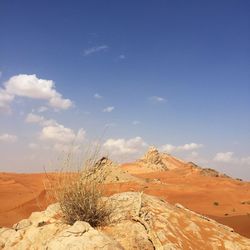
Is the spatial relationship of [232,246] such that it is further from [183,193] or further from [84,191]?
[183,193]

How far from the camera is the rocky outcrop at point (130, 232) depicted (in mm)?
5789

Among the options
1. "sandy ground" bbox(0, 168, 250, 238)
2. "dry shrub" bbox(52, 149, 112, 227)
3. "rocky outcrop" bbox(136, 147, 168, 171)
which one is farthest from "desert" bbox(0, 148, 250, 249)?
"rocky outcrop" bbox(136, 147, 168, 171)

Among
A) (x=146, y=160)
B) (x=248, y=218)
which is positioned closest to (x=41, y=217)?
(x=248, y=218)

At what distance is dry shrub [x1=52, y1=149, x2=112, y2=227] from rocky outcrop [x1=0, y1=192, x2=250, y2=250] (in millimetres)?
186

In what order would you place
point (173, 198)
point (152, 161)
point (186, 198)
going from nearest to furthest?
point (173, 198) → point (186, 198) → point (152, 161)

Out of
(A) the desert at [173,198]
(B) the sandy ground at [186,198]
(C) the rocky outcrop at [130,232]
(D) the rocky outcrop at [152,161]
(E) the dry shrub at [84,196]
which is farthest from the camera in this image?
(D) the rocky outcrop at [152,161]

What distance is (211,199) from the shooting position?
72.2 ft

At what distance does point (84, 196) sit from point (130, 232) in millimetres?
962

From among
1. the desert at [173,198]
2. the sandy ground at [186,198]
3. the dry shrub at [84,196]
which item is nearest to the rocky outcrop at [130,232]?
the desert at [173,198]

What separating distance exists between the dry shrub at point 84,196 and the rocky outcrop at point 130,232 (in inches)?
7.3

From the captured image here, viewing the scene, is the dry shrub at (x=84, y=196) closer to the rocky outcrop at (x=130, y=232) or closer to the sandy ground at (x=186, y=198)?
the rocky outcrop at (x=130, y=232)

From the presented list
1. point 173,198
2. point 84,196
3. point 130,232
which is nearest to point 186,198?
point 173,198

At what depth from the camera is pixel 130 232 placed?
6574 millimetres

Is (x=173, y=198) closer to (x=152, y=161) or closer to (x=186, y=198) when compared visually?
(x=186, y=198)
